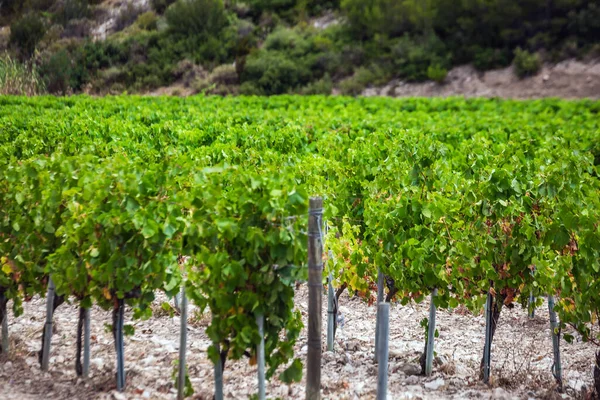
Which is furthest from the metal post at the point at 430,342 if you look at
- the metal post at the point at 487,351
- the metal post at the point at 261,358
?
the metal post at the point at 261,358

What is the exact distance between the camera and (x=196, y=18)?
4103cm

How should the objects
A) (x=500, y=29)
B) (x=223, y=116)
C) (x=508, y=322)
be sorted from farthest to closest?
1. (x=500, y=29)
2. (x=223, y=116)
3. (x=508, y=322)

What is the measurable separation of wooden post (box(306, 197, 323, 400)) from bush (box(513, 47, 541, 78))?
100ft

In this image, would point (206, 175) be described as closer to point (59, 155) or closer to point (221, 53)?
point (59, 155)

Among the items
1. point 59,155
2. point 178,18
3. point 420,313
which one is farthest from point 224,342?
point 178,18

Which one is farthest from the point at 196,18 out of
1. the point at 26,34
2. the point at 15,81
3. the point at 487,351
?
the point at 487,351

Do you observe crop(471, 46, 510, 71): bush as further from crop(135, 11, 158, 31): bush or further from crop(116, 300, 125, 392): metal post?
crop(116, 300, 125, 392): metal post

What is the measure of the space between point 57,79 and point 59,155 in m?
33.3

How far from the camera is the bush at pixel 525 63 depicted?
1259 inches

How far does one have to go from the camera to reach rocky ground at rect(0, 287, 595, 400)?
4574 mm

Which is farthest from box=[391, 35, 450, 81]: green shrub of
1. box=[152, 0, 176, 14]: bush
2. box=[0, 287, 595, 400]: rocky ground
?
box=[0, 287, 595, 400]: rocky ground

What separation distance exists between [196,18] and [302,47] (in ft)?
24.3

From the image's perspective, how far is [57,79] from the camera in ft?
118

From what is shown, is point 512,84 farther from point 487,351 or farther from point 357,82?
point 487,351
